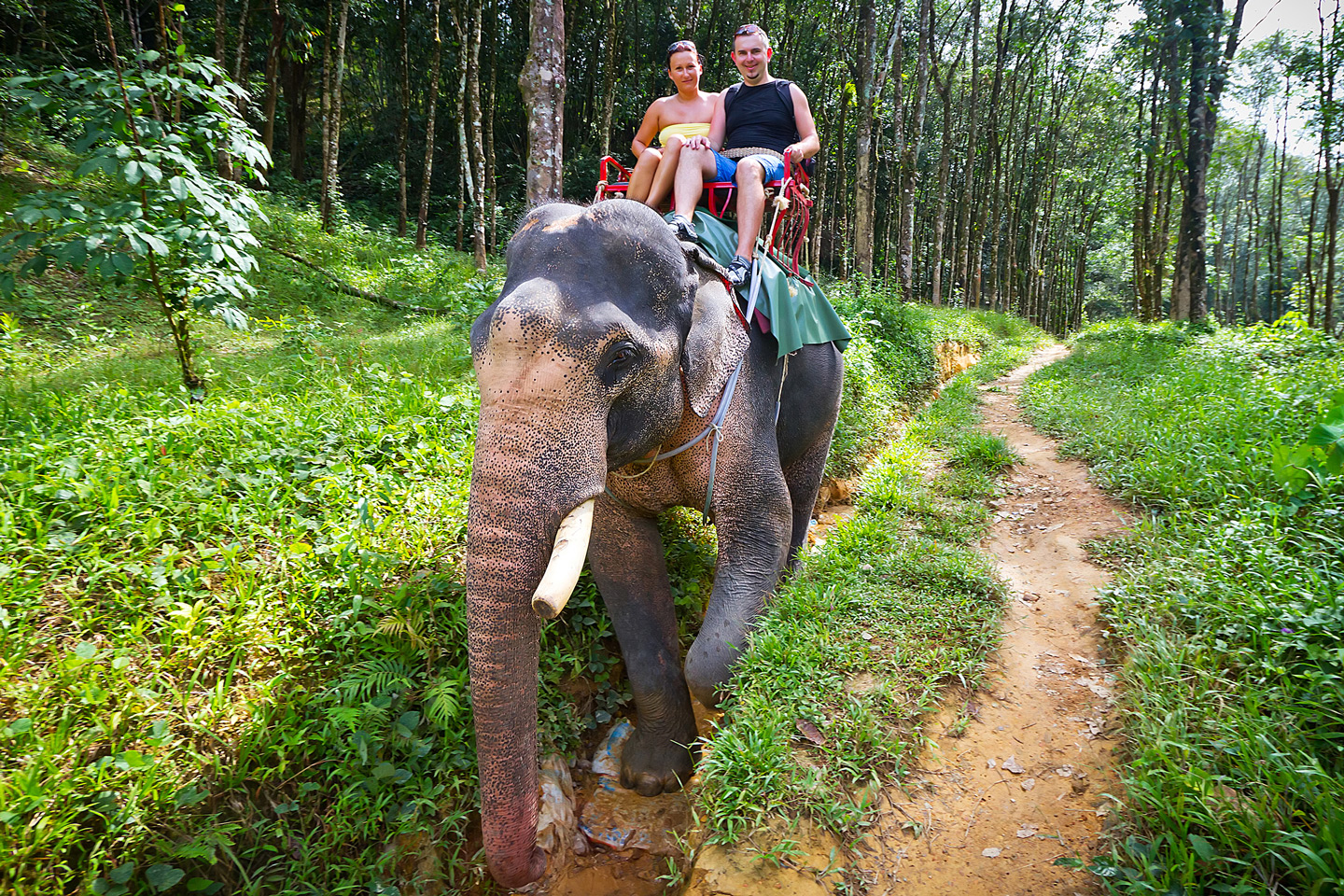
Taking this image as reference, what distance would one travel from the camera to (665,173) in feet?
11.6

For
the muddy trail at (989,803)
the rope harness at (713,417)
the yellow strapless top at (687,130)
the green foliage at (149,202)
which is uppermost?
the yellow strapless top at (687,130)

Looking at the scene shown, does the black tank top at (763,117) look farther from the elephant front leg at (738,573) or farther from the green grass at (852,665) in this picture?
the green grass at (852,665)

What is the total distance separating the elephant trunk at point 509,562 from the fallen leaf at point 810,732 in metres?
1.09

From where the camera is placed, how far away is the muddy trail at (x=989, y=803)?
2.23 meters

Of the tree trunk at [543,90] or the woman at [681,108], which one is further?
the tree trunk at [543,90]

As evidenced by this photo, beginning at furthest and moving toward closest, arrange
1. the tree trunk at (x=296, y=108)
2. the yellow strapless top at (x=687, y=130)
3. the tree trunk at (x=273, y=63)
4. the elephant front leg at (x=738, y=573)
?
the tree trunk at (x=296, y=108)
the tree trunk at (x=273, y=63)
the yellow strapless top at (x=687, y=130)
the elephant front leg at (x=738, y=573)

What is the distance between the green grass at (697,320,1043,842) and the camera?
2.43m

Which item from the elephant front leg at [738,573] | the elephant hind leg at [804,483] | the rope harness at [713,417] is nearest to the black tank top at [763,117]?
the rope harness at [713,417]

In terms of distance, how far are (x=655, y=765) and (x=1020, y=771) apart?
154cm

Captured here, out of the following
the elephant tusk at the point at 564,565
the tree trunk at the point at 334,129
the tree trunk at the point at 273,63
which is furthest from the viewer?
the tree trunk at the point at 273,63

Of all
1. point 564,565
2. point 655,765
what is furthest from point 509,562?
point 655,765

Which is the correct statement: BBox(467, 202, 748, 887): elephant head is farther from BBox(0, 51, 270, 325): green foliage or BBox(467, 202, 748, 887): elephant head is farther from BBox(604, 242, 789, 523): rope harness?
BBox(0, 51, 270, 325): green foliage

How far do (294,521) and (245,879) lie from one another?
5.07 feet

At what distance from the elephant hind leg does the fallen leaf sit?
151cm
